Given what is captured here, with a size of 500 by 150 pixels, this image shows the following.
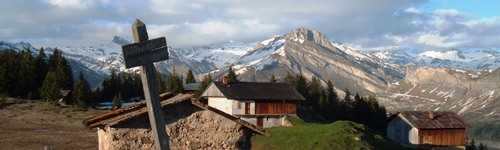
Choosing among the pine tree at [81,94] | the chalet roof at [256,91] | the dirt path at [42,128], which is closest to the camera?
the dirt path at [42,128]

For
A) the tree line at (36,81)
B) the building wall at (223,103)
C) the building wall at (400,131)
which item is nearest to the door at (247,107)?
the building wall at (223,103)

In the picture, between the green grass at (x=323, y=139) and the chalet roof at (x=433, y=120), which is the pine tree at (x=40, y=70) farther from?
the green grass at (x=323, y=139)

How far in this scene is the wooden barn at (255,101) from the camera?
8319cm

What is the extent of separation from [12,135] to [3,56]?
6441 cm

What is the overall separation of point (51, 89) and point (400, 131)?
46.5 m

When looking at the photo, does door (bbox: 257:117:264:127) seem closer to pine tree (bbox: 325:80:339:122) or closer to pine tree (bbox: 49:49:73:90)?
pine tree (bbox: 325:80:339:122)

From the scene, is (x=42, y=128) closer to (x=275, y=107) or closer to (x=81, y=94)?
(x=275, y=107)

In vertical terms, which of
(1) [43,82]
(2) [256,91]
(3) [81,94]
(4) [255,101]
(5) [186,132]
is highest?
(1) [43,82]

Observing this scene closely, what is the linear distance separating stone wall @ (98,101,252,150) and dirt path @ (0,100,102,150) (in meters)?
14.1

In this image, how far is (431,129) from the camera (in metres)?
88.0

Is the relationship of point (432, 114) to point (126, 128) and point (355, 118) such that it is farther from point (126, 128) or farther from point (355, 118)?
point (126, 128)

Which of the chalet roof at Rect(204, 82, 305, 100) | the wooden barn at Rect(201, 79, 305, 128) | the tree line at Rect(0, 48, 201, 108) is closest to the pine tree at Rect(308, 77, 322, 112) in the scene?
the tree line at Rect(0, 48, 201, 108)

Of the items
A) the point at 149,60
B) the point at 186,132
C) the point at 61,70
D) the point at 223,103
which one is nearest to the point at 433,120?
the point at 223,103

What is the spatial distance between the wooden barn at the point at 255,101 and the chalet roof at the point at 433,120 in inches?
570
